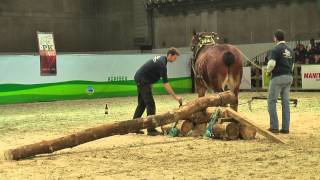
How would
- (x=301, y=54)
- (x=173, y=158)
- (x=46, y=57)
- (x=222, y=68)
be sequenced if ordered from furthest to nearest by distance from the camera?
(x=301, y=54) < (x=46, y=57) < (x=222, y=68) < (x=173, y=158)

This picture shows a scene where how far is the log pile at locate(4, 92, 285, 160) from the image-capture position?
910 cm

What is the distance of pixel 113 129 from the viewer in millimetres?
9539

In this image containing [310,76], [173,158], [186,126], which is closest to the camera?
[173,158]

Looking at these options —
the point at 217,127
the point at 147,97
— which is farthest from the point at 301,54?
the point at 217,127

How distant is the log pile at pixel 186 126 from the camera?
9095mm

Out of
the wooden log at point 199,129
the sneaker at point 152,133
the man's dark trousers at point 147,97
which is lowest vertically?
the sneaker at point 152,133

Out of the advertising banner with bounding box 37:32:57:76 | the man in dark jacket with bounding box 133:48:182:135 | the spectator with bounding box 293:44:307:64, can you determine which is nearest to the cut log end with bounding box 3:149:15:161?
the man in dark jacket with bounding box 133:48:182:135

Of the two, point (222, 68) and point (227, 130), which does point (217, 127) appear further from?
point (222, 68)

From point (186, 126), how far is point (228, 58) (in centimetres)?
185

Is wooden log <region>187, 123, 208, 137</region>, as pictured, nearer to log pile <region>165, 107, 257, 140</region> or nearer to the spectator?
log pile <region>165, 107, 257, 140</region>

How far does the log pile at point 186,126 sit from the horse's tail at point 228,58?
121cm

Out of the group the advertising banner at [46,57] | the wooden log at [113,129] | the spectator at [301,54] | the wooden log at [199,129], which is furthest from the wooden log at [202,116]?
the spectator at [301,54]

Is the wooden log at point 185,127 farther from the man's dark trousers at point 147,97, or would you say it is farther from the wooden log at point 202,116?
the man's dark trousers at point 147,97

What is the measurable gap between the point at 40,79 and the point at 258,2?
13.8 meters
